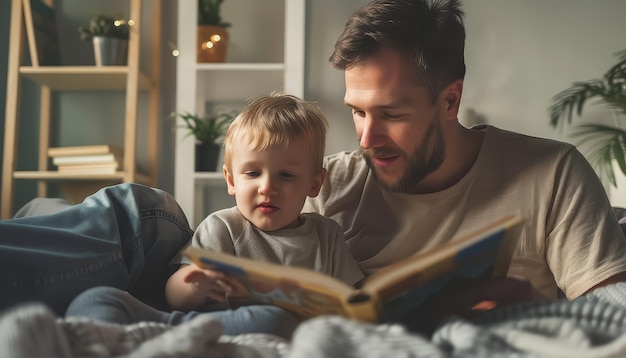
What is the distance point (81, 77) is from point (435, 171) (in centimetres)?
227

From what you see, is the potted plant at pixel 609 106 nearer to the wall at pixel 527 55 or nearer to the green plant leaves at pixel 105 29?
the wall at pixel 527 55

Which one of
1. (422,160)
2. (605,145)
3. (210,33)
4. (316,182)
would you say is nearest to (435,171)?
(422,160)

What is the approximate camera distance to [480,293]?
1022 millimetres

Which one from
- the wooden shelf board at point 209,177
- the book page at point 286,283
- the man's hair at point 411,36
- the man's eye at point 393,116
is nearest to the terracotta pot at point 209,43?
the wooden shelf board at point 209,177

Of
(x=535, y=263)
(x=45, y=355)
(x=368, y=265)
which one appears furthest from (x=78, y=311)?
(x=535, y=263)

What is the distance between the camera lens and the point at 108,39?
132 inches

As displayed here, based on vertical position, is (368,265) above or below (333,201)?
below

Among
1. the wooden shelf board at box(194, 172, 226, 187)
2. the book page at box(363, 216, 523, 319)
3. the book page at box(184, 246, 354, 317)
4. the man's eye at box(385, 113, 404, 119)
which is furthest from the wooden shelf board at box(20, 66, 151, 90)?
the book page at box(363, 216, 523, 319)

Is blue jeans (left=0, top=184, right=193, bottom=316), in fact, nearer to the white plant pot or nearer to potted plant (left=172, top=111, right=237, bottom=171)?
potted plant (left=172, top=111, right=237, bottom=171)

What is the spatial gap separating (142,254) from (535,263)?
2.55 ft

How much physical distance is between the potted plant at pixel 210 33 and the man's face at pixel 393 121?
196 centimetres

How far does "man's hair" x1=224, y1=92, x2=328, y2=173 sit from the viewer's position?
1377 mm

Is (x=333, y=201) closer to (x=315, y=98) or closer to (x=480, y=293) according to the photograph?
(x=480, y=293)

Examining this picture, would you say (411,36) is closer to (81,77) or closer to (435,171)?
(435,171)
